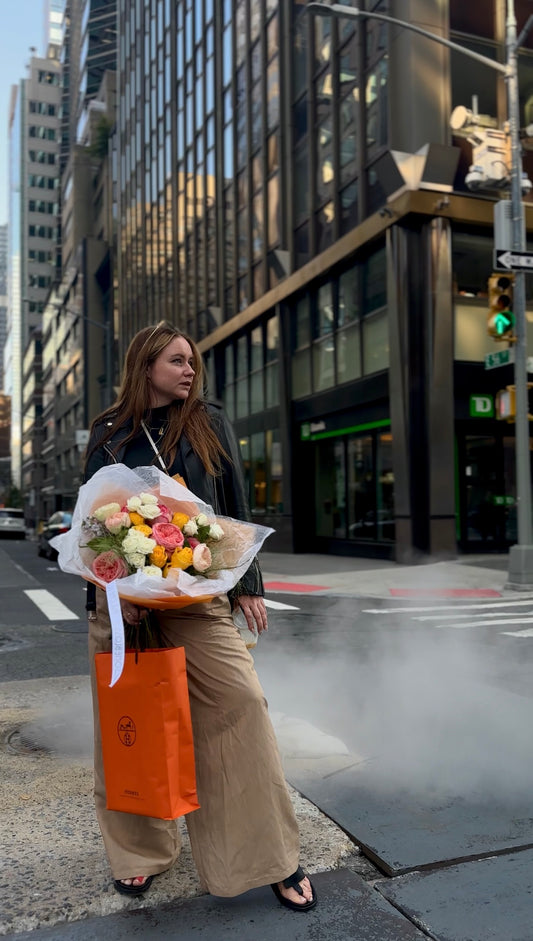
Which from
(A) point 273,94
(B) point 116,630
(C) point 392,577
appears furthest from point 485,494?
(B) point 116,630

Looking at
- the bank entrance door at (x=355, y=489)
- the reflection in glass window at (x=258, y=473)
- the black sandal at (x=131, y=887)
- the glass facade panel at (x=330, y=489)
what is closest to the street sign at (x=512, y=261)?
the bank entrance door at (x=355, y=489)

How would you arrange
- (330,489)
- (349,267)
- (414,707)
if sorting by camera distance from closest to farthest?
(414,707) → (349,267) → (330,489)

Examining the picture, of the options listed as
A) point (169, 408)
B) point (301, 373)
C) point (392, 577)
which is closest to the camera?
point (169, 408)

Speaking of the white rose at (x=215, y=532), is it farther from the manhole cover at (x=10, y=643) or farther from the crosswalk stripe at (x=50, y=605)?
the crosswalk stripe at (x=50, y=605)

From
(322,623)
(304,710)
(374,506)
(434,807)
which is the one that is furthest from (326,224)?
(434,807)

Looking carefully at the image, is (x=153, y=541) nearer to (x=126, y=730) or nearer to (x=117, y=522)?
(x=117, y=522)

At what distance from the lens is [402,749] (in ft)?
13.0

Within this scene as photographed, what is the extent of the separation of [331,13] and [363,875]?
13073mm

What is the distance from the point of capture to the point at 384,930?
2.38 meters

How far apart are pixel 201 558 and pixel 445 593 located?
10256 millimetres

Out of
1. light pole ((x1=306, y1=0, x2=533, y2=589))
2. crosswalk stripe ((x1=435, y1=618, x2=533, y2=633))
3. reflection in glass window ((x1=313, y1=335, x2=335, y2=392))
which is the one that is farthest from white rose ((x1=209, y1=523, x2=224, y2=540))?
reflection in glass window ((x1=313, y1=335, x2=335, y2=392))

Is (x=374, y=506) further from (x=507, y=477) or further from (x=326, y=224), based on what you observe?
(x=326, y=224)

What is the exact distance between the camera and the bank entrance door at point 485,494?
17875 mm

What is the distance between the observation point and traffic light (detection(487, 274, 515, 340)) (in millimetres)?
12641
